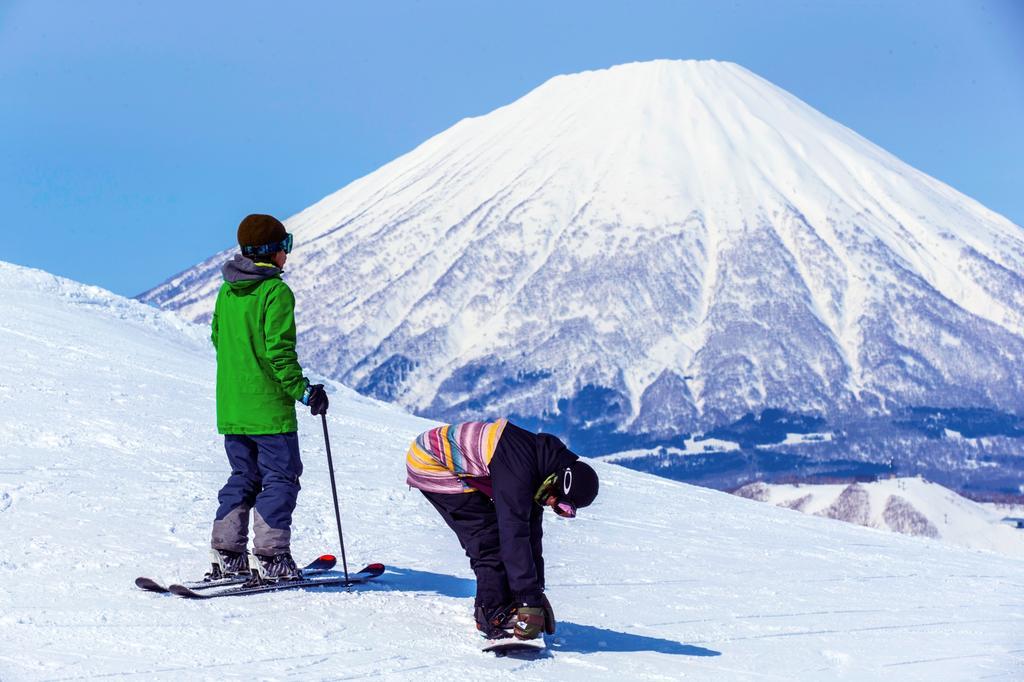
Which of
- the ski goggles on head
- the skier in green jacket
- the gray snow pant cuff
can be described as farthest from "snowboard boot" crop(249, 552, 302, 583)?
the ski goggles on head

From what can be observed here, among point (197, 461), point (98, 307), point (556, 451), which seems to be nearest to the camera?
point (556, 451)

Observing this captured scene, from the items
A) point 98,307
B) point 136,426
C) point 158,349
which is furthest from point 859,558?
point 98,307

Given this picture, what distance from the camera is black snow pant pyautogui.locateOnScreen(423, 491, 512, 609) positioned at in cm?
725

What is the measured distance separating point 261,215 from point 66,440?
502cm

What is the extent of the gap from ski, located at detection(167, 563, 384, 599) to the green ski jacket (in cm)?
82

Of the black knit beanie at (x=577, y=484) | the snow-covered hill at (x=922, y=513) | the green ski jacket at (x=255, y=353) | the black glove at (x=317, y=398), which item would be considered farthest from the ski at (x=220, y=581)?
the snow-covered hill at (x=922, y=513)

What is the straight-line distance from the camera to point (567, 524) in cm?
1257

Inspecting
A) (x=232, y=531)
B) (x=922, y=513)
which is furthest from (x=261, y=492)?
(x=922, y=513)

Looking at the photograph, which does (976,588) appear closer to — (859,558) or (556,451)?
(859,558)

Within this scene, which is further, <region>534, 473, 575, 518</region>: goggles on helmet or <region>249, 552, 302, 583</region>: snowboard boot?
<region>249, 552, 302, 583</region>: snowboard boot

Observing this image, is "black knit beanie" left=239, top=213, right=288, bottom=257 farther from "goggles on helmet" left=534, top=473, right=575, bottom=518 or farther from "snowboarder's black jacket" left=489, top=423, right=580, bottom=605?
"goggles on helmet" left=534, top=473, right=575, bottom=518

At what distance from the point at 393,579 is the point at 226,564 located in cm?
120

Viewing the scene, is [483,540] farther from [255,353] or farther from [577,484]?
[255,353]

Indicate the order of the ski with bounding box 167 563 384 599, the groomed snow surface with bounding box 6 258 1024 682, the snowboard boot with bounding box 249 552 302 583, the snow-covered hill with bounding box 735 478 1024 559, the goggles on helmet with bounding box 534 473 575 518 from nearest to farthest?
the groomed snow surface with bounding box 6 258 1024 682, the goggles on helmet with bounding box 534 473 575 518, the ski with bounding box 167 563 384 599, the snowboard boot with bounding box 249 552 302 583, the snow-covered hill with bounding box 735 478 1024 559
